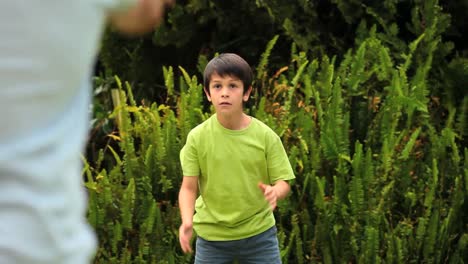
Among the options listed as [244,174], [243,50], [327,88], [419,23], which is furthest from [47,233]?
[243,50]

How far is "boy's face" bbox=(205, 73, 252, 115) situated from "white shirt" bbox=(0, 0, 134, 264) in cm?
289

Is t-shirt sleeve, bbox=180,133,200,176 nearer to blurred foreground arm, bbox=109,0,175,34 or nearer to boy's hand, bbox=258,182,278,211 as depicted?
boy's hand, bbox=258,182,278,211

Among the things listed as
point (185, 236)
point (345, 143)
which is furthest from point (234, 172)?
point (345, 143)

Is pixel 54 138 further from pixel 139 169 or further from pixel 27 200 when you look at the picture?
pixel 139 169

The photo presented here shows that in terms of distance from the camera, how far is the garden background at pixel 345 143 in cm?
541

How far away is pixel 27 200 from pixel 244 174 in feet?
9.67

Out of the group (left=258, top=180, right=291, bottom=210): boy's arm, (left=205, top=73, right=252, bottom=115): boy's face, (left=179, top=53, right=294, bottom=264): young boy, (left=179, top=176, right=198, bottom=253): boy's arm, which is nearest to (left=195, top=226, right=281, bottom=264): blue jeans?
(left=179, top=53, right=294, bottom=264): young boy

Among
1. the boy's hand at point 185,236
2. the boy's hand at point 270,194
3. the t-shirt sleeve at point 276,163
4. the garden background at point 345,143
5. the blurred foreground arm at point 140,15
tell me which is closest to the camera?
the blurred foreground arm at point 140,15

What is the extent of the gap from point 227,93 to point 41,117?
2.99 metres

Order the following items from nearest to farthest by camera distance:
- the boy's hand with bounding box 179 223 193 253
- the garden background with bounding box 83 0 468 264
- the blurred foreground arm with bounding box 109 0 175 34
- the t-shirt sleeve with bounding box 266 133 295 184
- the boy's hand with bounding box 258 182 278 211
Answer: the blurred foreground arm with bounding box 109 0 175 34
the boy's hand with bounding box 258 182 278 211
the boy's hand with bounding box 179 223 193 253
the t-shirt sleeve with bounding box 266 133 295 184
the garden background with bounding box 83 0 468 264

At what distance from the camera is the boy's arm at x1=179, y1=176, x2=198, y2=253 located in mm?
4473

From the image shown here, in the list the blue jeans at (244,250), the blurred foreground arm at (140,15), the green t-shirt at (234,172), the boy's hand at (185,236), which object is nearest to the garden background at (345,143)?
the blue jeans at (244,250)

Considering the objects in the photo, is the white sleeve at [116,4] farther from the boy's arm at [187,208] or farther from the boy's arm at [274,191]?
the boy's arm at [187,208]

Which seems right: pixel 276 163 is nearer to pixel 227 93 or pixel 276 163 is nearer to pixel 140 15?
pixel 227 93
